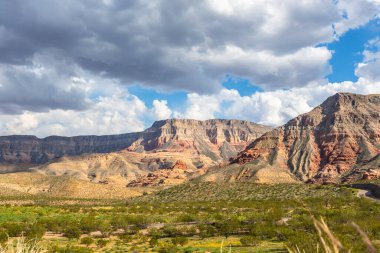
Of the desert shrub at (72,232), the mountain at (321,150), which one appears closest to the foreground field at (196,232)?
the desert shrub at (72,232)

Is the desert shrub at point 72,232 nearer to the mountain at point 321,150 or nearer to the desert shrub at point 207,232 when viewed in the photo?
the desert shrub at point 207,232

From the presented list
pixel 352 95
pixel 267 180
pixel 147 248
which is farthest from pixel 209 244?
pixel 352 95

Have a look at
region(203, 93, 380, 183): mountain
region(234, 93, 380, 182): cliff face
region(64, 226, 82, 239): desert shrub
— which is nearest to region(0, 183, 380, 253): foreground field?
region(64, 226, 82, 239): desert shrub

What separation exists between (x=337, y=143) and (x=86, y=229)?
147 meters

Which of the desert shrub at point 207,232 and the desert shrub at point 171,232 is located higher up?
the desert shrub at point 207,232

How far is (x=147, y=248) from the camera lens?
32.2 metres

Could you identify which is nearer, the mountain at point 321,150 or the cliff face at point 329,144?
the mountain at point 321,150

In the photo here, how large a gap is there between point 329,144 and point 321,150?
15.4 ft

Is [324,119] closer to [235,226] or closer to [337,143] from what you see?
[337,143]

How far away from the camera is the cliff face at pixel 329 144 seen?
160300 millimetres

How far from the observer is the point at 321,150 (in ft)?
587

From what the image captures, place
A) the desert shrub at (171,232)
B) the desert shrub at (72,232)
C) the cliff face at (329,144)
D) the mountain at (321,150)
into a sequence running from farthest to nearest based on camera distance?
the cliff face at (329,144), the mountain at (321,150), the desert shrub at (171,232), the desert shrub at (72,232)

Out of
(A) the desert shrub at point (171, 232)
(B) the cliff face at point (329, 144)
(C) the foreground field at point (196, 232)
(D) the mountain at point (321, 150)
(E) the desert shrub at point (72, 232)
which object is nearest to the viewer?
(C) the foreground field at point (196, 232)

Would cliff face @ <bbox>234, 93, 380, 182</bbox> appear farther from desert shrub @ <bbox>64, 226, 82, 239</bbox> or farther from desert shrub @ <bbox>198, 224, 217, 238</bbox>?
desert shrub @ <bbox>64, 226, 82, 239</bbox>
